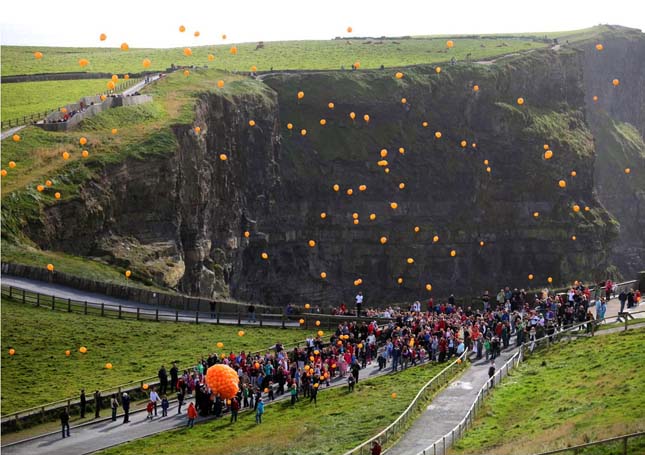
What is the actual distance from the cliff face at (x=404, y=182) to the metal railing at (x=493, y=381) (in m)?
55.5

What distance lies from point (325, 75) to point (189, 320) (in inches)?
3349

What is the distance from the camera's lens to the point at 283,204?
459ft

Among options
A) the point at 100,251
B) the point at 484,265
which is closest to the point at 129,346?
the point at 100,251

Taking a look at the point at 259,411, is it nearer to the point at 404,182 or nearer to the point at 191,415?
the point at 191,415

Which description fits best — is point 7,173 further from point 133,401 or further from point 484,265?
point 484,265

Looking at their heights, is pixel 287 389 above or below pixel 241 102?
below

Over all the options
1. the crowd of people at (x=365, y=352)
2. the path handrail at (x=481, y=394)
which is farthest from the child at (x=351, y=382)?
the path handrail at (x=481, y=394)

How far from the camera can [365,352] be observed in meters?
54.6

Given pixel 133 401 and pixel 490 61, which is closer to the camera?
pixel 133 401

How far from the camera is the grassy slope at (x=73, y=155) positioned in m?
74.8

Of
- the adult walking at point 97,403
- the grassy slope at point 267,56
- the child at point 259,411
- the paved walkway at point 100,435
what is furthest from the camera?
the grassy slope at point 267,56

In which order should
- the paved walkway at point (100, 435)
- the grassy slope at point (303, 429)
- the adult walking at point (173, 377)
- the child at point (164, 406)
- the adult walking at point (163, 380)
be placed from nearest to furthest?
the grassy slope at point (303, 429) → the paved walkway at point (100, 435) → the child at point (164, 406) → the adult walking at point (163, 380) → the adult walking at point (173, 377)

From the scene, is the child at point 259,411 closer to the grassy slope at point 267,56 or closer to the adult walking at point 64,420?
the adult walking at point 64,420

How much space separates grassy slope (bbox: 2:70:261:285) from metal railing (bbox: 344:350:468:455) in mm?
30009
